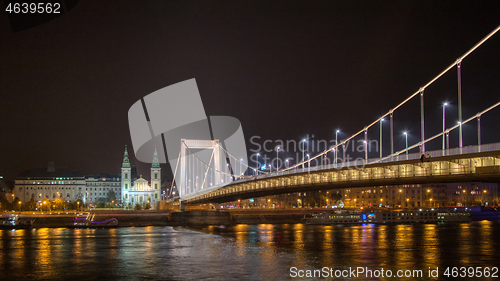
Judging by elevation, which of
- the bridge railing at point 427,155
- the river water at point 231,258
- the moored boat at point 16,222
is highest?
the bridge railing at point 427,155

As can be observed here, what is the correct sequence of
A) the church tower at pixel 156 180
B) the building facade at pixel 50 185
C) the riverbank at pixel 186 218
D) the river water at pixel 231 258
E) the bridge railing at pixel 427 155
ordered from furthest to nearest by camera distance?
the church tower at pixel 156 180
the building facade at pixel 50 185
the riverbank at pixel 186 218
the bridge railing at pixel 427 155
the river water at pixel 231 258

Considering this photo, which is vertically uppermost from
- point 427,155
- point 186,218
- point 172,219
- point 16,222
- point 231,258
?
point 427,155

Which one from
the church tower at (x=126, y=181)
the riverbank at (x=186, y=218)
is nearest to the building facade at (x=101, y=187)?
the church tower at (x=126, y=181)

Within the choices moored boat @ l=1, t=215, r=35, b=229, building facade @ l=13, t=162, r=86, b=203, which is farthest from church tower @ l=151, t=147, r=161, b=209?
moored boat @ l=1, t=215, r=35, b=229

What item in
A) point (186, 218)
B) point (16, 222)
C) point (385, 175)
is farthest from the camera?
point (186, 218)

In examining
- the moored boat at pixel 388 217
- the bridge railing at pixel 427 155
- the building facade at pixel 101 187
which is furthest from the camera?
the building facade at pixel 101 187

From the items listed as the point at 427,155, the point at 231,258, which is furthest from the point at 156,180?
the point at 231,258

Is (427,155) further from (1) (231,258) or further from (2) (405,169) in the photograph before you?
(1) (231,258)

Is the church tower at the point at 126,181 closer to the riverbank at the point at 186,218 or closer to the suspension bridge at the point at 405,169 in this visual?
the riverbank at the point at 186,218

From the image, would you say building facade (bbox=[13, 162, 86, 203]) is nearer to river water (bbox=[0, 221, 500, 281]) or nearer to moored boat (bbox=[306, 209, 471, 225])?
moored boat (bbox=[306, 209, 471, 225])

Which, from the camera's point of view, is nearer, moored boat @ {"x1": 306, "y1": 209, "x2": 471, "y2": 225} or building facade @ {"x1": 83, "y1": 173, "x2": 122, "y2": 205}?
moored boat @ {"x1": 306, "y1": 209, "x2": 471, "y2": 225}

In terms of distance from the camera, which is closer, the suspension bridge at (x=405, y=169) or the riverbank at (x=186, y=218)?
the suspension bridge at (x=405, y=169)

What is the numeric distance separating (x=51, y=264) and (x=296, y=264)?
13498mm

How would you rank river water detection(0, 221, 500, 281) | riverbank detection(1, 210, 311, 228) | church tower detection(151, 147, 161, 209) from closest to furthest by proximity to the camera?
river water detection(0, 221, 500, 281)
riverbank detection(1, 210, 311, 228)
church tower detection(151, 147, 161, 209)
